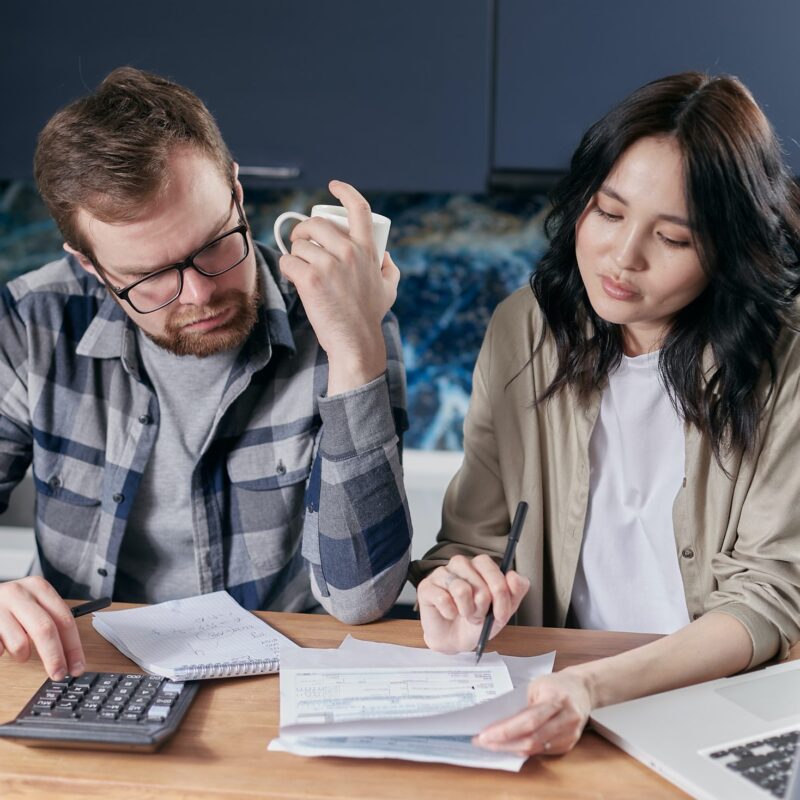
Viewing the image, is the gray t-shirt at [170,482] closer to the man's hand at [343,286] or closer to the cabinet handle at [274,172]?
the man's hand at [343,286]

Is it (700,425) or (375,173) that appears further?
(375,173)

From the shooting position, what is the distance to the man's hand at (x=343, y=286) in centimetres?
123

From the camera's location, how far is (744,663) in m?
1.12

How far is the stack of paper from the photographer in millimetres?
916

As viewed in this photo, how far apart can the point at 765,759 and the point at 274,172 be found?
1680 millimetres

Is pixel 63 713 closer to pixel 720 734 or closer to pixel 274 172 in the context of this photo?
pixel 720 734

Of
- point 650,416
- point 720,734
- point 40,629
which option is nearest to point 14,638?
point 40,629

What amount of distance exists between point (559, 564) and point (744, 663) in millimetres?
345

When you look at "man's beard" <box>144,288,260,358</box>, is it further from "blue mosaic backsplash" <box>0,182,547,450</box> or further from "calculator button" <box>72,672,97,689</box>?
"blue mosaic backsplash" <box>0,182,547,450</box>

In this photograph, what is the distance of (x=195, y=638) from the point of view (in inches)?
45.6

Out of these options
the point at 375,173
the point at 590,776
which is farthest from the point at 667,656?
the point at 375,173

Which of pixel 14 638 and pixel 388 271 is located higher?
pixel 388 271

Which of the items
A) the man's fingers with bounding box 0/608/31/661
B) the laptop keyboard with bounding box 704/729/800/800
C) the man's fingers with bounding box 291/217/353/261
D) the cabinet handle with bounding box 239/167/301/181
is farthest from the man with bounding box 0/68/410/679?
the cabinet handle with bounding box 239/167/301/181

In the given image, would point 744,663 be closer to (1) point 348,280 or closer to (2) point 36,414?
(1) point 348,280
